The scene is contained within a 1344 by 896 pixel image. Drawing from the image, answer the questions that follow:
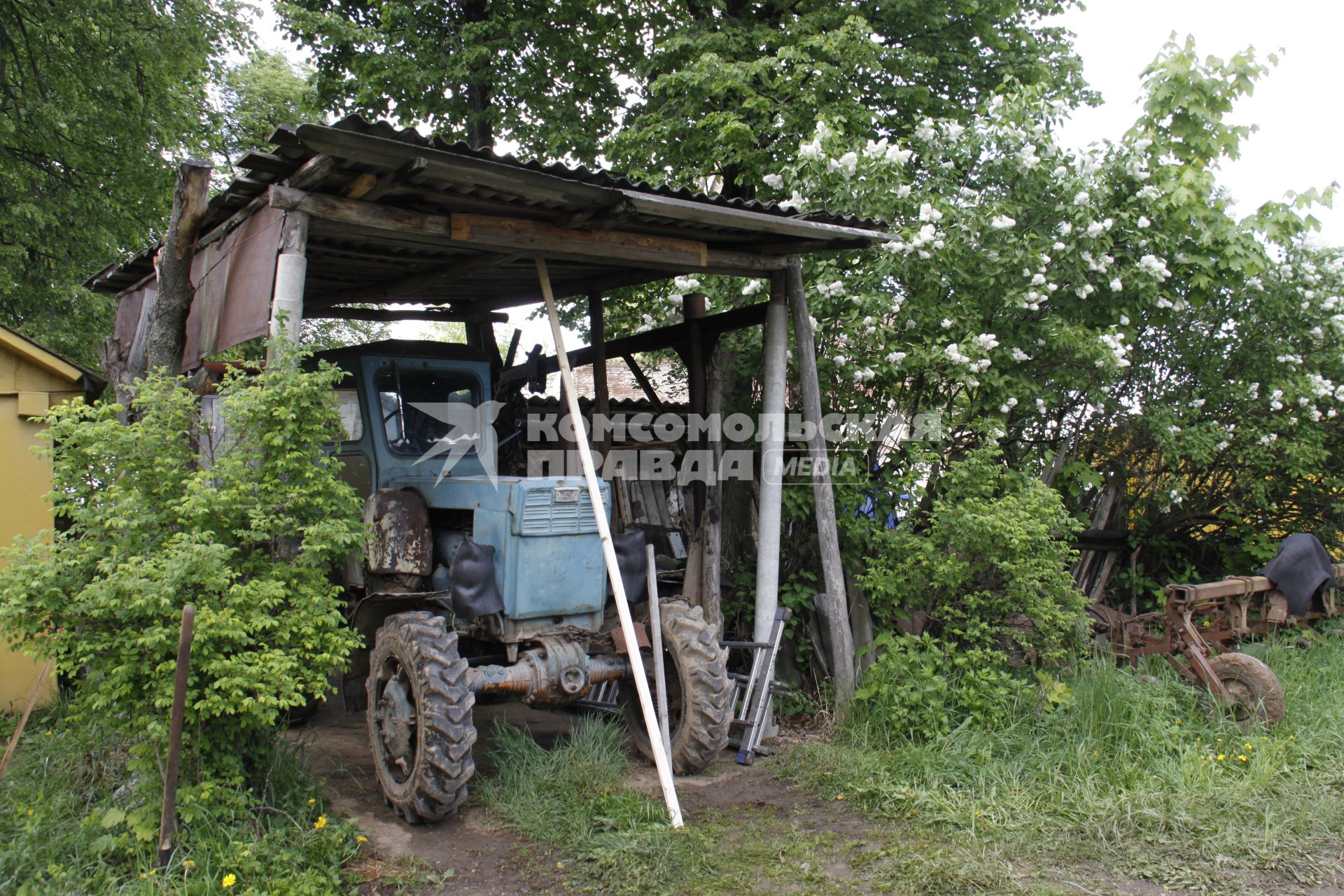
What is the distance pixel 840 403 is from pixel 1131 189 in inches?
112

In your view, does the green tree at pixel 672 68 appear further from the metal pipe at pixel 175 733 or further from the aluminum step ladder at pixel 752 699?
the metal pipe at pixel 175 733

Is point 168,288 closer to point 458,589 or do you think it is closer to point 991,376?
point 458,589

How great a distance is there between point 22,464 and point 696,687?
4834 mm

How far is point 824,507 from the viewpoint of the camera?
6590 millimetres

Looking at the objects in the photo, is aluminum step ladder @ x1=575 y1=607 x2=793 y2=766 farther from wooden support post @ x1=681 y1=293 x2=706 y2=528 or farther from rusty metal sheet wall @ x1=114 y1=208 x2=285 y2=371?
rusty metal sheet wall @ x1=114 y1=208 x2=285 y2=371

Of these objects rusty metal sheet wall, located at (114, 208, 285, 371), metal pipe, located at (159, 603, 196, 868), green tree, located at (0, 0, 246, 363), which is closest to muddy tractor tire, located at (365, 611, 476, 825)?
metal pipe, located at (159, 603, 196, 868)

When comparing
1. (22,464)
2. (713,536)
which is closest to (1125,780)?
(713,536)

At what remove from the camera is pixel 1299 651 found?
7059 millimetres

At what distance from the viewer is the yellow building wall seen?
614 cm

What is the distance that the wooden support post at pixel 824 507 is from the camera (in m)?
6.39

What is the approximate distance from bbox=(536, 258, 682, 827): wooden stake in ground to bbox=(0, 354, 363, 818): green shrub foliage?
1.34m

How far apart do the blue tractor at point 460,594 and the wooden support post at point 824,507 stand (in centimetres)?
135

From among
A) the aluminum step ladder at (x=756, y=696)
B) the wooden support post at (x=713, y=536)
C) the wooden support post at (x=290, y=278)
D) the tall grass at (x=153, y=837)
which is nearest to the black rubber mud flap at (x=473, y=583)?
the tall grass at (x=153, y=837)

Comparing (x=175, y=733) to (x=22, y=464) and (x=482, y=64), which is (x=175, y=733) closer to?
(x=22, y=464)
